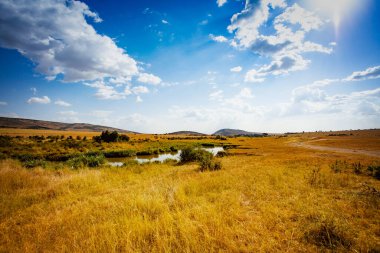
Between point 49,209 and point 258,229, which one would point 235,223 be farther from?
point 49,209

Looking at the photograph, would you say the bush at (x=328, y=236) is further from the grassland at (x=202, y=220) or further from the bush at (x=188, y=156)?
the bush at (x=188, y=156)

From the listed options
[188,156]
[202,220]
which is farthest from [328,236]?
[188,156]

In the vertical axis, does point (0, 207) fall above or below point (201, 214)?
below

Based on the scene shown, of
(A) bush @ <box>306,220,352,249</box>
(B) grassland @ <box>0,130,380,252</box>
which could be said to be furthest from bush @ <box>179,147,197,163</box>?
(A) bush @ <box>306,220,352,249</box>

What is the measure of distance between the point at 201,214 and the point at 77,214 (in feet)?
12.7

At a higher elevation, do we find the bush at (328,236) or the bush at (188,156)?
the bush at (328,236)

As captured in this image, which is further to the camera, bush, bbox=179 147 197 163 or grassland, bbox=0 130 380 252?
bush, bbox=179 147 197 163

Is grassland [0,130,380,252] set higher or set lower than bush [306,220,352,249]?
lower

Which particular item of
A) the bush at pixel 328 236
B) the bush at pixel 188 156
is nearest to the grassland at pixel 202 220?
the bush at pixel 328 236

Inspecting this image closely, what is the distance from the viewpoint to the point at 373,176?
1008 cm

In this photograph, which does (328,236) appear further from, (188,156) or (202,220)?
(188,156)

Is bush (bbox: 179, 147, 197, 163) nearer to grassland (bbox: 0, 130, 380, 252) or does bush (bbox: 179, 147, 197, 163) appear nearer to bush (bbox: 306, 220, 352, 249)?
grassland (bbox: 0, 130, 380, 252)

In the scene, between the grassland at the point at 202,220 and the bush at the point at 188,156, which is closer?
the grassland at the point at 202,220

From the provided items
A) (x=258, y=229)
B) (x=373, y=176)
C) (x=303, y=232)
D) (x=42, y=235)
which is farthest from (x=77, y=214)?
(x=373, y=176)
